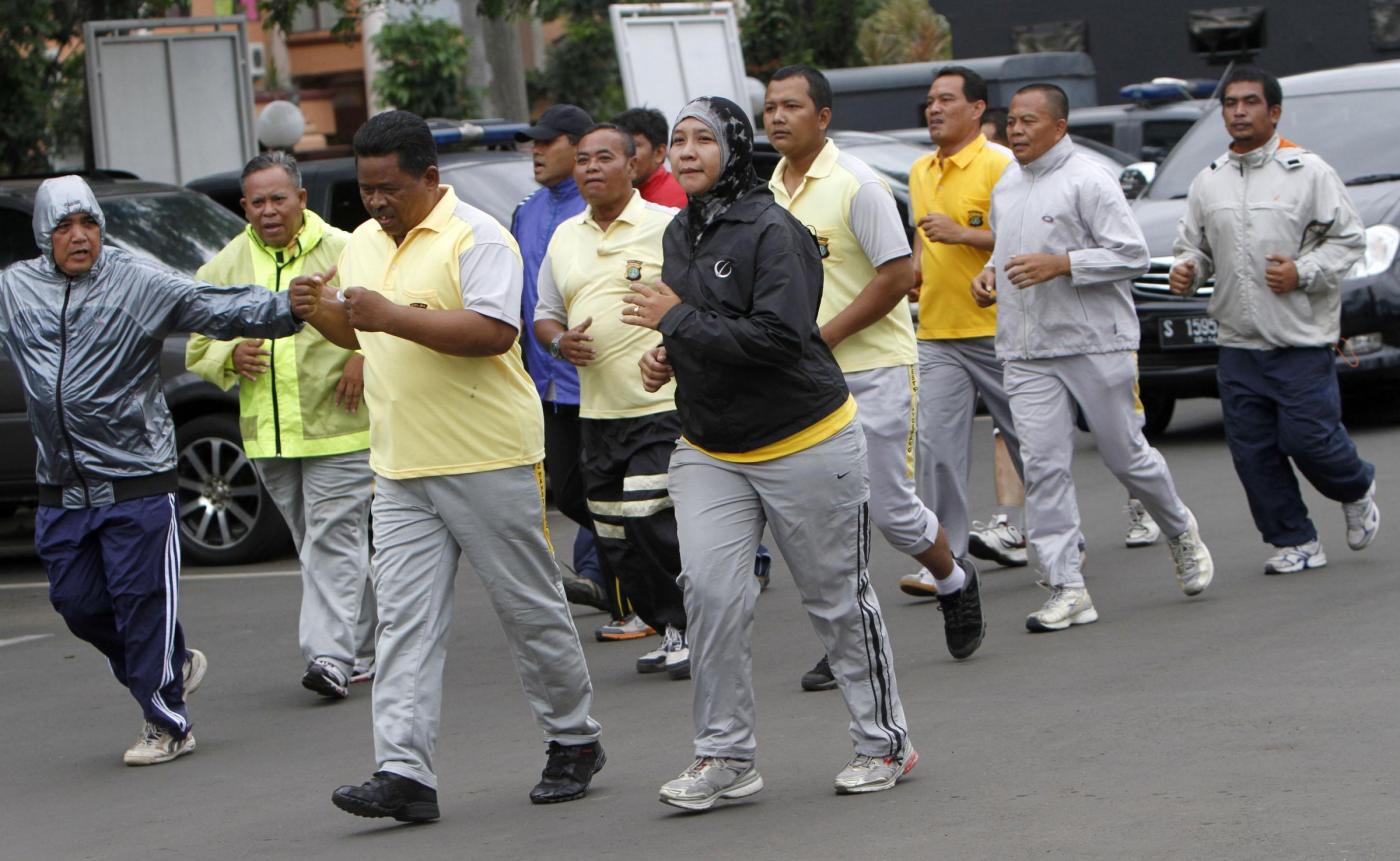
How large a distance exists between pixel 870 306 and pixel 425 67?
2237 centimetres

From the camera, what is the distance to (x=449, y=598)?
6.30m

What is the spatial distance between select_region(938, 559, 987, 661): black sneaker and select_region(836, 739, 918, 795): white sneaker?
5.13ft

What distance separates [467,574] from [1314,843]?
634 centimetres

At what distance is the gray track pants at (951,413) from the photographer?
903 cm

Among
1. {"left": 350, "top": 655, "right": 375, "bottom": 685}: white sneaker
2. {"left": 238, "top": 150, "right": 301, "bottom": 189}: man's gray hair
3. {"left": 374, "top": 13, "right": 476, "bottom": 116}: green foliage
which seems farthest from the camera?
{"left": 374, "top": 13, "right": 476, "bottom": 116}: green foliage

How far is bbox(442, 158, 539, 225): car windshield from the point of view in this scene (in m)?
12.6

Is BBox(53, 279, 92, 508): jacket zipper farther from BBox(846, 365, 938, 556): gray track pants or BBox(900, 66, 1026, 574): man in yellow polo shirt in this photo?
BBox(900, 66, 1026, 574): man in yellow polo shirt

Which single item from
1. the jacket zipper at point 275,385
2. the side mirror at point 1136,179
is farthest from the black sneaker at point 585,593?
the side mirror at point 1136,179

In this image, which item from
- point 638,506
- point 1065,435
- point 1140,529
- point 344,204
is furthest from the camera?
point 344,204

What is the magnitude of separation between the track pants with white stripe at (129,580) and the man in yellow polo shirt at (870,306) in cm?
218

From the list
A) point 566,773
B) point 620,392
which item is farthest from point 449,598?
point 620,392

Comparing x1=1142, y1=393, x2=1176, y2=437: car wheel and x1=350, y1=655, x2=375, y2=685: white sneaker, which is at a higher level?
x1=1142, y1=393, x2=1176, y2=437: car wheel

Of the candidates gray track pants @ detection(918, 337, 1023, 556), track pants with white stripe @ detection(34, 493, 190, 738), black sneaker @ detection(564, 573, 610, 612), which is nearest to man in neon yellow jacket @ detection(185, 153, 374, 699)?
track pants with white stripe @ detection(34, 493, 190, 738)

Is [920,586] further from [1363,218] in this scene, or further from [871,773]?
[1363,218]
